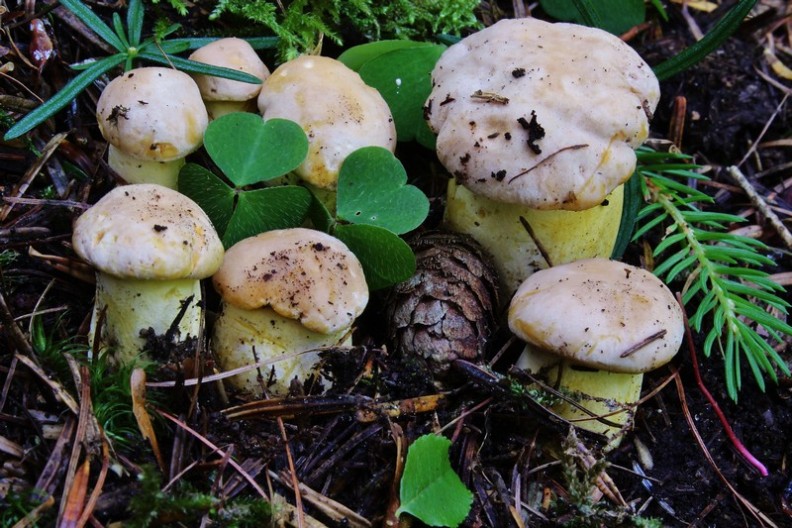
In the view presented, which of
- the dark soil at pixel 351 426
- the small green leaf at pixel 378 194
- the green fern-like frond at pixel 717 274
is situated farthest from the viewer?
the green fern-like frond at pixel 717 274

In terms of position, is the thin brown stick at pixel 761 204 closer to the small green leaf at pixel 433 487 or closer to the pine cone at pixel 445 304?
the pine cone at pixel 445 304

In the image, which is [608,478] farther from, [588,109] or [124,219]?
[124,219]

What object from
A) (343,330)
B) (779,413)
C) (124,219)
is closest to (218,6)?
(124,219)

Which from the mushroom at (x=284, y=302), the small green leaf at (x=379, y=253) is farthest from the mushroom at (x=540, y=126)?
the mushroom at (x=284, y=302)

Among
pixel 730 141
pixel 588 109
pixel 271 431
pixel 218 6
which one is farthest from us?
pixel 730 141

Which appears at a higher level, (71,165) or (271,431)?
(71,165)

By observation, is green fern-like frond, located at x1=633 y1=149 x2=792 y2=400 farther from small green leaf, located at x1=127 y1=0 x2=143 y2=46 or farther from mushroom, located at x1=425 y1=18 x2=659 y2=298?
small green leaf, located at x1=127 y1=0 x2=143 y2=46

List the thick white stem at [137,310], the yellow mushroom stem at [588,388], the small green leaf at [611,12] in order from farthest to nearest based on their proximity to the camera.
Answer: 1. the small green leaf at [611,12]
2. the yellow mushroom stem at [588,388]
3. the thick white stem at [137,310]
